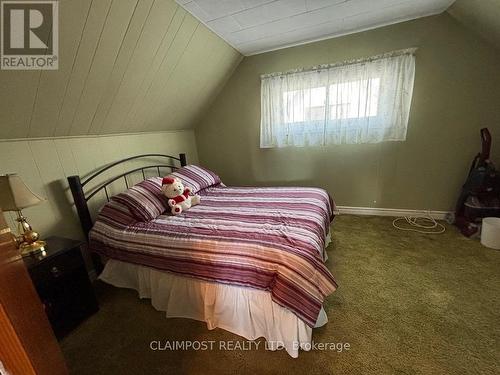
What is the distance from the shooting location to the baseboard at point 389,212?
269 centimetres

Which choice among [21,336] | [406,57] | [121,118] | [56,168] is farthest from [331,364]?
[406,57]

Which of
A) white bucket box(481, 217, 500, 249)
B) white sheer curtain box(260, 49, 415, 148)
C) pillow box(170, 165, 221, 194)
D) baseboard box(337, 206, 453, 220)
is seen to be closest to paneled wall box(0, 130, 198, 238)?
pillow box(170, 165, 221, 194)

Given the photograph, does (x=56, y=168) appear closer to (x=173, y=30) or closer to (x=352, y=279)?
(x=173, y=30)

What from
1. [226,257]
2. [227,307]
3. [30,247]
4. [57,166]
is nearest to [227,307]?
[227,307]

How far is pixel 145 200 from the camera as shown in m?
1.95

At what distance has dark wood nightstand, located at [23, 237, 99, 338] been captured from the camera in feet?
4.59

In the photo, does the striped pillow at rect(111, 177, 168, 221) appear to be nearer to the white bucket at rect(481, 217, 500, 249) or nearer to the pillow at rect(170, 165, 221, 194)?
the pillow at rect(170, 165, 221, 194)

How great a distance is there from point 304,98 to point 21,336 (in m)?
2.97

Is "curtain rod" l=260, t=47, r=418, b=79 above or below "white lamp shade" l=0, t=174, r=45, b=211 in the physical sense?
above

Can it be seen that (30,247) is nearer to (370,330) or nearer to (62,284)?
(62,284)

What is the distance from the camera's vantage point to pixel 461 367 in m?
1.17

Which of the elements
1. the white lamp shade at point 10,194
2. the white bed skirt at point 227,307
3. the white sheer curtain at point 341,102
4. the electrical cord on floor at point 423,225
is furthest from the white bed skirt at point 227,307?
the white sheer curtain at point 341,102

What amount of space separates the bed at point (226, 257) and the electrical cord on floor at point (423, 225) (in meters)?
1.25

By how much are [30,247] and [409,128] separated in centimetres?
363
